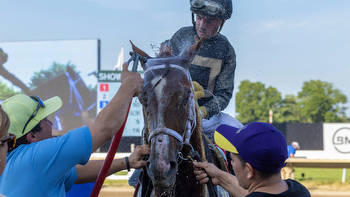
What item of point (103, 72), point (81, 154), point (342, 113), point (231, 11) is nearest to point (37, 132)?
point (81, 154)

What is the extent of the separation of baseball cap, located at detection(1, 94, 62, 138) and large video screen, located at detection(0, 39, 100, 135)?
1149 inches

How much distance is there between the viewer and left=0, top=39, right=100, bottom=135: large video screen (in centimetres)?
3272

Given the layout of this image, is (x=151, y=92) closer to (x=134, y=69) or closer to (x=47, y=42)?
(x=134, y=69)

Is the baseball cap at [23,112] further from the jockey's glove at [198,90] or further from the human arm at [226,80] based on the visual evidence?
the human arm at [226,80]

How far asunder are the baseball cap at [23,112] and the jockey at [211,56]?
4.67 feet

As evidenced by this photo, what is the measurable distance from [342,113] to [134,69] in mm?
75772

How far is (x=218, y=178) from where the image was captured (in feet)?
9.01

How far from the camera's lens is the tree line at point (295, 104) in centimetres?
7250

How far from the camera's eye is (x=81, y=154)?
7.25ft

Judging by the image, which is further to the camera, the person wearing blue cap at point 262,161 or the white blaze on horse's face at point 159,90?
the white blaze on horse's face at point 159,90

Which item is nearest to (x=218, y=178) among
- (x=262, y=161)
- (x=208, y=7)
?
(x=262, y=161)

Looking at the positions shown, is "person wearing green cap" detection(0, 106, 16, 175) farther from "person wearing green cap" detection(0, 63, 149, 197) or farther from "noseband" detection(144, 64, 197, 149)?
"noseband" detection(144, 64, 197, 149)

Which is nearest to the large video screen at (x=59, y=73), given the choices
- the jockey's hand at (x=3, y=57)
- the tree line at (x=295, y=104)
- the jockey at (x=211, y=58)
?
the jockey's hand at (x=3, y=57)

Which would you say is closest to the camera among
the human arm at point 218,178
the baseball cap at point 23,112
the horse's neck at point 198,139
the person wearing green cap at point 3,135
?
the person wearing green cap at point 3,135
